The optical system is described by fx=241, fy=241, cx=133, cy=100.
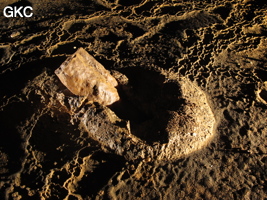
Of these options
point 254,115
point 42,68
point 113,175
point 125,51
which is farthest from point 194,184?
point 42,68

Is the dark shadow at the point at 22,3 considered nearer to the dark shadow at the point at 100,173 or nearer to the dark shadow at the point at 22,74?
the dark shadow at the point at 22,74

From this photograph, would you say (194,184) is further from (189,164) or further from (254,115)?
(254,115)

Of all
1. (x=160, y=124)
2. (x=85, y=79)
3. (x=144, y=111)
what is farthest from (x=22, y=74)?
(x=160, y=124)

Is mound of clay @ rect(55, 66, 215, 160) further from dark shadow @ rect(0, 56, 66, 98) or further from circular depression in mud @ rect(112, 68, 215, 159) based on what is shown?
dark shadow @ rect(0, 56, 66, 98)

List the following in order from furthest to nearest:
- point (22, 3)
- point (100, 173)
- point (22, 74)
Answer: point (22, 3), point (22, 74), point (100, 173)

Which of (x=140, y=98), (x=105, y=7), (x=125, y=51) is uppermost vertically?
(x=105, y=7)

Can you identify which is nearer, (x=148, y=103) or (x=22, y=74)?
(x=148, y=103)

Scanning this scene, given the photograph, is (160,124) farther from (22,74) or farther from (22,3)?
(22,3)
